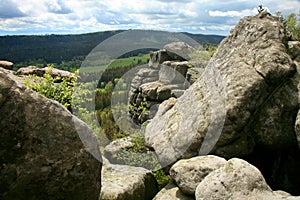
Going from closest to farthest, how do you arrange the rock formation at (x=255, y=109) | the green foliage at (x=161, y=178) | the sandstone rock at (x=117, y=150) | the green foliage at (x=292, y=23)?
the rock formation at (x=255, y=109) → the green foliage at (x=161, y=178) → the sandstone rock at (x=117, y=150) → the green foliage at (x=292, y=23)

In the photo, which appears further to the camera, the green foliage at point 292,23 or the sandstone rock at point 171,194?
the green foliage at point 292,23

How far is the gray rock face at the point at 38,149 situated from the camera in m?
5.75

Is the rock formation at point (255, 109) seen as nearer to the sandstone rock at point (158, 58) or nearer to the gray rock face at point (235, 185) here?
the gray rock face at point (235, 185)

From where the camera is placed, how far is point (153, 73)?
2157 inches

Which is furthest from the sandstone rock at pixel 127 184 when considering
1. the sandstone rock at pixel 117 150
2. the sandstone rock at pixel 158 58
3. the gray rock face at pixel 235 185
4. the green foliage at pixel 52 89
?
the sandstone rock at pixel 158 58

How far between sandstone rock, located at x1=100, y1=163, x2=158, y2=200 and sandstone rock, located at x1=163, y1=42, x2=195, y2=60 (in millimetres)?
36670

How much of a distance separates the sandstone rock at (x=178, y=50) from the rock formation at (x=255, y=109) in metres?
34.7

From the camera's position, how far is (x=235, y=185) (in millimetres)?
7281

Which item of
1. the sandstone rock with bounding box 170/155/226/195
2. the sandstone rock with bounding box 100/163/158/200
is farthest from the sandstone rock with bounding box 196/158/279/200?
the sandstone rock with bounding box 100/163/158/200

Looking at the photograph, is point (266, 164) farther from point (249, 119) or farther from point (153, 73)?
point (153, 73)

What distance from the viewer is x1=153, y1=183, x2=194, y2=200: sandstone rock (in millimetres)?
9047

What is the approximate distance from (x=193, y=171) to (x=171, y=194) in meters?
1.25

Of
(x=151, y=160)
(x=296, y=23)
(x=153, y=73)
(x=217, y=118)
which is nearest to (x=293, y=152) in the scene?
(x=217, y=118)

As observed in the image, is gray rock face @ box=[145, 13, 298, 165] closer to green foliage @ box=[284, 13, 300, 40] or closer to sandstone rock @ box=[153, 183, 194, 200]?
sandstone rock @ box=[153, 183, 194, 200]
